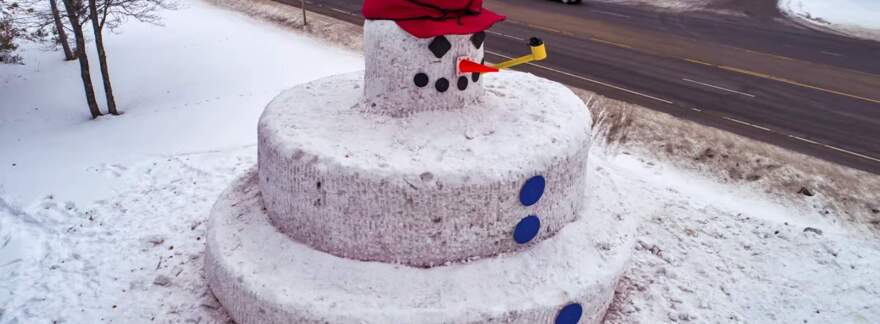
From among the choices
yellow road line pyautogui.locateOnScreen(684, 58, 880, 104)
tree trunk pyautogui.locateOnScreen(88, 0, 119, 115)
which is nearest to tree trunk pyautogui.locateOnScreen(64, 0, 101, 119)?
tree trunk pyautogui.locateOnScreen(88, 0, 119, 115)

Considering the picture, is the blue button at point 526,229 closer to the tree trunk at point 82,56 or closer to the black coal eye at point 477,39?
the black coal eye at point 477,39

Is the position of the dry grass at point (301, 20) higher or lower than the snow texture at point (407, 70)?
lower

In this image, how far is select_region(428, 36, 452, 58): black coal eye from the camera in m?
6.12

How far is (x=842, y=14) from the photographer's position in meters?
22.4

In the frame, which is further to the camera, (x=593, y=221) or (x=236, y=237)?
(x=593, y=221)

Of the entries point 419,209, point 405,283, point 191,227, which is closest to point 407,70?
point 419,209

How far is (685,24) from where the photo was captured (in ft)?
68.1

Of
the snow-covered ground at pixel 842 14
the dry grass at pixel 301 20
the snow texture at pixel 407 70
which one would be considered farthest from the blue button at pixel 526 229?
the snow-covered ground at pixel 842 14

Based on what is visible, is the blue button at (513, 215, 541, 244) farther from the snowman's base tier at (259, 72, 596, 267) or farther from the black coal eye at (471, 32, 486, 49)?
the black coal eye at (471, 32, 486, 49)

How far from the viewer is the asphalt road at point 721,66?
1266 centimetres

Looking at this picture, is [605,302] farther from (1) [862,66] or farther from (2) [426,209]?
(1) [862,66]

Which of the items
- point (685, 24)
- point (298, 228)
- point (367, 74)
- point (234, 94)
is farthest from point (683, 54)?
point (298, 228)

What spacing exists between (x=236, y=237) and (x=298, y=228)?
79cm

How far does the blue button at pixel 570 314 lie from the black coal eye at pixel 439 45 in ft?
9.08
